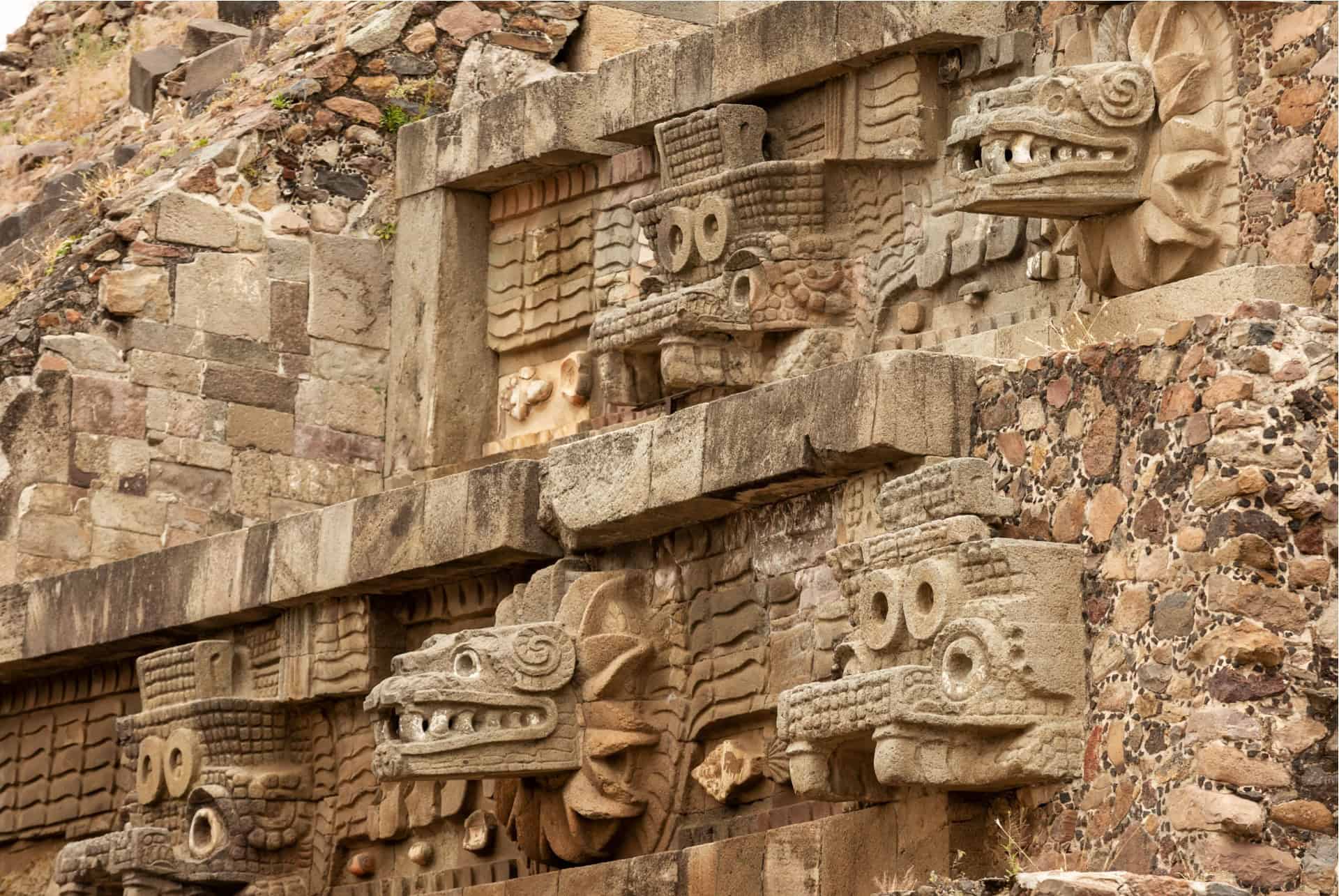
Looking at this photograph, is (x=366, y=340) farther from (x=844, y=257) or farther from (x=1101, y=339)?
(x=1101, y=339)

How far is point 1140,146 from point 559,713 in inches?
115

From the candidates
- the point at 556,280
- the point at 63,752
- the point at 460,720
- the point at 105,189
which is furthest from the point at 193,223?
the point at 460,720

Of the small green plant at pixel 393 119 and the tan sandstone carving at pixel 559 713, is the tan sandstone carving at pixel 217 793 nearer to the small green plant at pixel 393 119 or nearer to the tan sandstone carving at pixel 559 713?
the tan sandstone carving at pixel 559 713

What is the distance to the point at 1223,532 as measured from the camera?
35.1 feet

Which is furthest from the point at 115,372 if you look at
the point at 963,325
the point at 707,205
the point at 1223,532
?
the point at 1223,532

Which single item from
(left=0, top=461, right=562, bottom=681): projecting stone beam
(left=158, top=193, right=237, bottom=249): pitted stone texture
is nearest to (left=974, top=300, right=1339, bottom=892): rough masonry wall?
(left=0, top=461, right=562, bottom=681): projecting stone beam

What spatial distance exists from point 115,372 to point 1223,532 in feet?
24.4

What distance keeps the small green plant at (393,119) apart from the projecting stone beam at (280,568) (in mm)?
2601

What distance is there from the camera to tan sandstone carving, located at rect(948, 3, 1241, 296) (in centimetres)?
1193

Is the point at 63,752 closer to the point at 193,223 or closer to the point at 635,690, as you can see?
the point at 193,223

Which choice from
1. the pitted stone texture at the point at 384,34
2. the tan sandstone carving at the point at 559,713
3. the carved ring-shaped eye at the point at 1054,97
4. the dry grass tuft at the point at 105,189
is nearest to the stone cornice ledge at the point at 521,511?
the tan sandstone carving at the point at 559,713

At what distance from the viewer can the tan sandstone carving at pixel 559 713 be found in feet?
42.0

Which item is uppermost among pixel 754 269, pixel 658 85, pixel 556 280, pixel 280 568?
pixel 658 85

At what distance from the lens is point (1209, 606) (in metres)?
10.7
